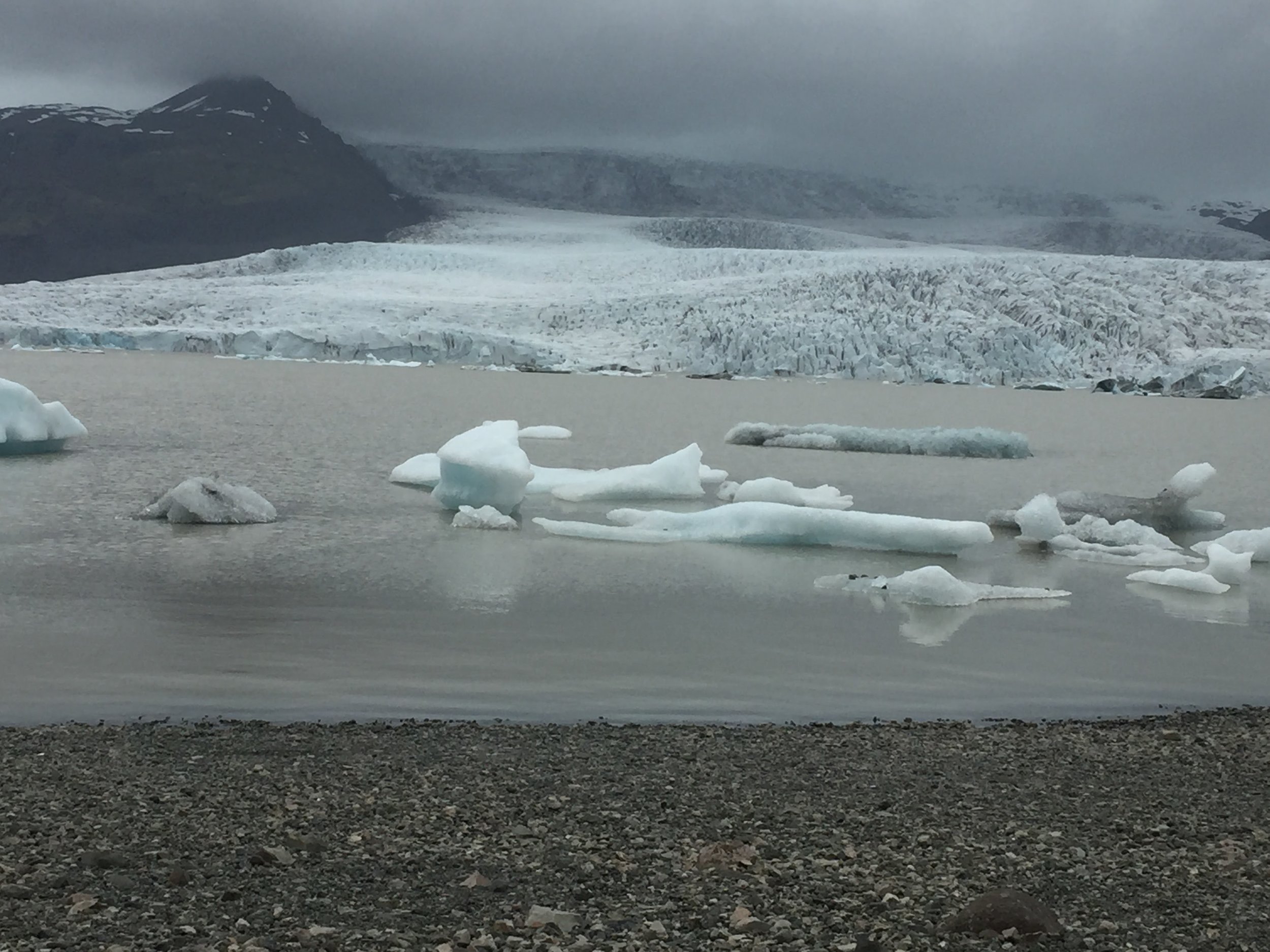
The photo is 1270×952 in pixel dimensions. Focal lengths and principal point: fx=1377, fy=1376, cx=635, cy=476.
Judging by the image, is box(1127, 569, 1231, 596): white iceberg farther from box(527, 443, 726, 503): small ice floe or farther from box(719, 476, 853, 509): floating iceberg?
box(527, 443, 726, 503): small ice floe

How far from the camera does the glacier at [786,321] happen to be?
107ft

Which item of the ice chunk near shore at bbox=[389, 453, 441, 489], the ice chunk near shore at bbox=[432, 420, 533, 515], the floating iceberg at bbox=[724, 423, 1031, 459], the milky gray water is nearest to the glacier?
the floating iceberg at bbox=[724, 423, 1031, 459]

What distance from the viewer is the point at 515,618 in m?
6.73

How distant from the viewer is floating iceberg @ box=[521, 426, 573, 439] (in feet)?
57.5

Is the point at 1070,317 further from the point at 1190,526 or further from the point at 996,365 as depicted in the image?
the point at 1190,526

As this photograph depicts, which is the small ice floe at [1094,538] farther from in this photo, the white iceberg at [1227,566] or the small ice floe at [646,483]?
A: the small ice floe at [646,483]

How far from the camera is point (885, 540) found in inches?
362

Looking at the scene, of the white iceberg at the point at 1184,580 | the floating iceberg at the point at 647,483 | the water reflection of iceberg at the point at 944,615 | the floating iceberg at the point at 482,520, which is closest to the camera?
the water reflection of iceberg at the point at 944,615

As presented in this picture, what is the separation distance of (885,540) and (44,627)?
531 cm

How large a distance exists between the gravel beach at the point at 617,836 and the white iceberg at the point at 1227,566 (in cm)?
427

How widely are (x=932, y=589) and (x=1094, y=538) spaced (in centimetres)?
329

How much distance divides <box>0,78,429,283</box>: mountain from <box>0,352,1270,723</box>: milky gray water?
92.0m

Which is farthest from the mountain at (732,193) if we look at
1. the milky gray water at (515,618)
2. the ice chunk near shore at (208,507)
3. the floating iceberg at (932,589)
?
the floating iceberg at (932,589)

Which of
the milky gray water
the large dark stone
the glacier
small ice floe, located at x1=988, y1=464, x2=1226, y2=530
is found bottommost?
the large dark stone
